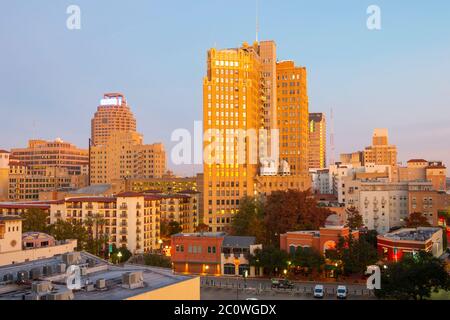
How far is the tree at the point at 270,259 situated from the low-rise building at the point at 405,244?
11440 mm

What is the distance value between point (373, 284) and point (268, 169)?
64.2 meters

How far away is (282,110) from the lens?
11888cm

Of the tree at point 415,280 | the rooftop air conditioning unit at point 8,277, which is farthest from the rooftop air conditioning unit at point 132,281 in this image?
the tree at point 415,280

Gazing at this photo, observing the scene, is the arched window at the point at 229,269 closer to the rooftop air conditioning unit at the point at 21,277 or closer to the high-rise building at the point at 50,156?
the rooftop air conditioning unit at the point at 21,277

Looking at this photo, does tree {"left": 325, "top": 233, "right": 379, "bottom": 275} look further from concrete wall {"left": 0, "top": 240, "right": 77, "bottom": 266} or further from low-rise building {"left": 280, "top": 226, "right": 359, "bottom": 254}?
concrete wall {"left": 0, "top": 240, "right": 77, "bottom": 266}

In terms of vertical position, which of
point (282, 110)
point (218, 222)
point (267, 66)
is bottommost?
point (218, 222)

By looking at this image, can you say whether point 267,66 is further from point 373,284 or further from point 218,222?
point 373,284

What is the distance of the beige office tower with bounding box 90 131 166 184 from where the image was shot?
536 feet

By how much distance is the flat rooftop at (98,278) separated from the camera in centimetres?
2088

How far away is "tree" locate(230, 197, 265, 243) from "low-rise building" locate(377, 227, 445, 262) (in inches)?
572

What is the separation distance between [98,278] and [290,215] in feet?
131

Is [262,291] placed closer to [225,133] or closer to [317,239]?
[317,239]

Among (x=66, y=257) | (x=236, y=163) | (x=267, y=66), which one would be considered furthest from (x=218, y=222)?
(x=66, y=257)

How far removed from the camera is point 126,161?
6486 inches
